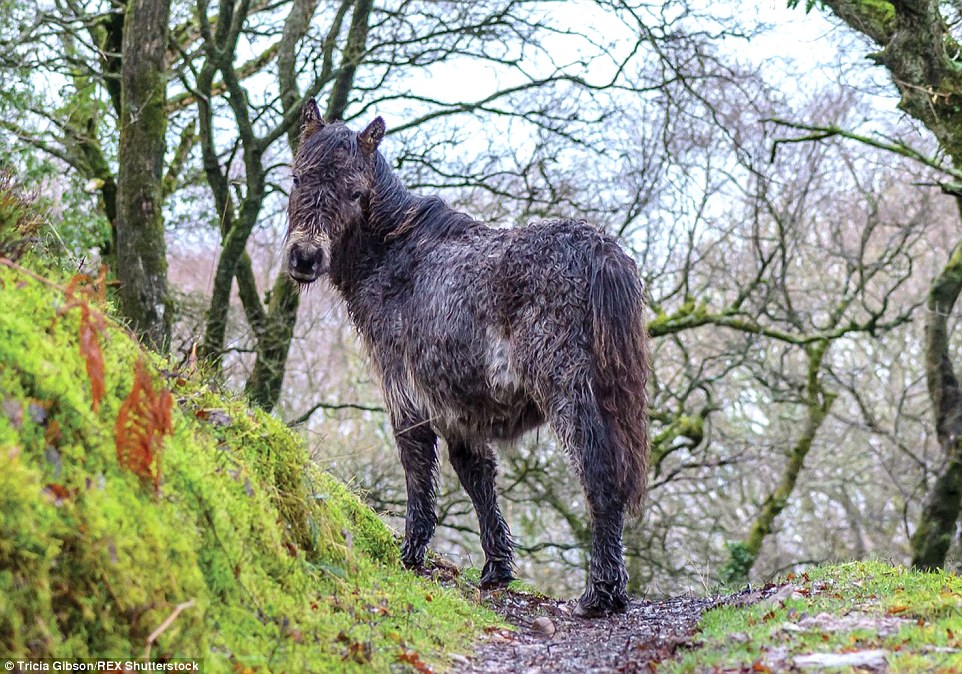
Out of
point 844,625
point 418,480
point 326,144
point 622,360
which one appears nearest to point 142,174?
point 326,144

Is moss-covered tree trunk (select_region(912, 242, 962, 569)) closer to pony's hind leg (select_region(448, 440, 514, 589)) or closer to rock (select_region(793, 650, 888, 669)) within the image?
pony's hind leg (select_region(448, 440, 514, 589))

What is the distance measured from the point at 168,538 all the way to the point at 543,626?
10.5 ft

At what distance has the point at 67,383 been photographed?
3.57 meters

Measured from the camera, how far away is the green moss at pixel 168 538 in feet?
9.89

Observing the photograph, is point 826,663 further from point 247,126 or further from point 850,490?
point 850,490

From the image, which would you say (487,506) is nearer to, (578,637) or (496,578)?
(496,578)

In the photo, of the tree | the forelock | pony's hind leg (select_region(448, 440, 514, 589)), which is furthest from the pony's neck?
the tree

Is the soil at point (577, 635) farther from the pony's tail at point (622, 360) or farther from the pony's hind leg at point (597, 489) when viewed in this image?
the pony's tail at point (622, 360)

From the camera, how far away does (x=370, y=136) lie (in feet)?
25.2

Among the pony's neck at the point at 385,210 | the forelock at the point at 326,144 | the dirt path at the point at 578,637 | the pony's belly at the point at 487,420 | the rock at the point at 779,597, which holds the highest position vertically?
the forelock at the point at 326,144

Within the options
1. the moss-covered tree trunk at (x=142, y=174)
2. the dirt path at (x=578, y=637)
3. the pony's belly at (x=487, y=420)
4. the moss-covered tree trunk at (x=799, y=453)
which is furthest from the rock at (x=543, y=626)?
the moss-covered tree trunk at (x=799, y=453)

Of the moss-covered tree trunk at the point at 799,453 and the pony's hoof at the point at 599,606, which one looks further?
the moss-covered tree trunk at the point at 799,453

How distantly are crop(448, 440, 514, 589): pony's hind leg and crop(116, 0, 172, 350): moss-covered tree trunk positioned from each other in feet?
10.4

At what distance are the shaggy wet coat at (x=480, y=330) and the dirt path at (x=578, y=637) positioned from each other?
0.33 meters
